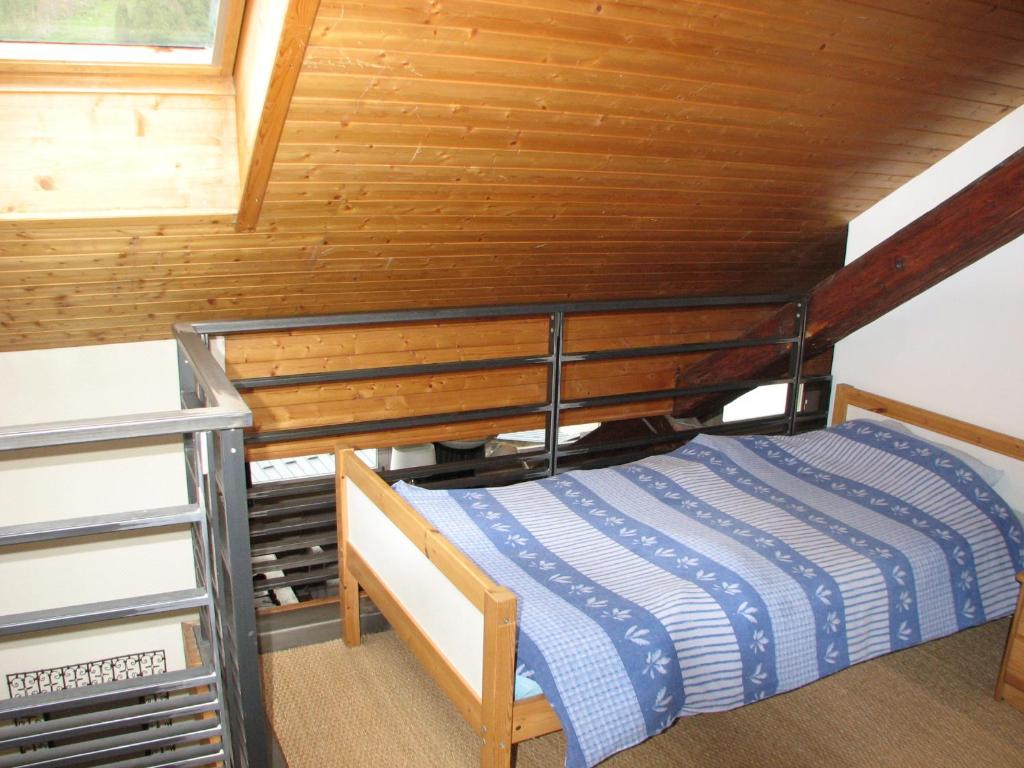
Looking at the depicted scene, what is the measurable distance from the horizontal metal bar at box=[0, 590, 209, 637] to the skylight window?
1.32 metres

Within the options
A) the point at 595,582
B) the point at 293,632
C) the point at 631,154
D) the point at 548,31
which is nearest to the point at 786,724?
the point at 595,582

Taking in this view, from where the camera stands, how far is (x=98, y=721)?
6.86 feet

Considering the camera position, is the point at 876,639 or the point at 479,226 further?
the point at 479,226

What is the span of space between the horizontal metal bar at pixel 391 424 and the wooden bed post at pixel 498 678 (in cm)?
155

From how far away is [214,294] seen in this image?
2.99m

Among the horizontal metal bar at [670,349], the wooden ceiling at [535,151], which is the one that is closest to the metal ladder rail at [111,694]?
the wooden ceiling at [535,151]

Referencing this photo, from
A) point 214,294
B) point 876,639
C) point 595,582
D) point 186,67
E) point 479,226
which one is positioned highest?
point 186,67

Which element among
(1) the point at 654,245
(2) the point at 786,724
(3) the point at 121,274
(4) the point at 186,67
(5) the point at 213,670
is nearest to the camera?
(5) the point at 213,670

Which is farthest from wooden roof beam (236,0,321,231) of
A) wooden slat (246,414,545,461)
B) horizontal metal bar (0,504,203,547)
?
wooden slat (246,414,545,461)

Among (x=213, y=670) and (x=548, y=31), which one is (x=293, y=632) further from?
(x=548, y=31)

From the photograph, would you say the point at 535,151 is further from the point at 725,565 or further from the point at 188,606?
the point at 188,606

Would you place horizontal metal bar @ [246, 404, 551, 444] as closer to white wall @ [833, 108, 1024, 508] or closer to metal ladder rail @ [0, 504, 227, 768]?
metal ladder rail @ [0, 504, 227, 768]

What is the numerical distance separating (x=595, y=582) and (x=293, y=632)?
1087 millimetres

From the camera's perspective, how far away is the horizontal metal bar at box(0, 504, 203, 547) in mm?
1879
